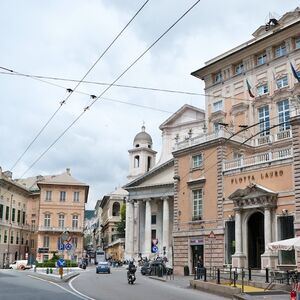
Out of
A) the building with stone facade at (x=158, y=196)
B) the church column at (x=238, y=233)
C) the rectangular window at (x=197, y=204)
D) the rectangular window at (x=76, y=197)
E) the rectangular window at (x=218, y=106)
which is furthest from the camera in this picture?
the rectangular window at (x=76, y=197)

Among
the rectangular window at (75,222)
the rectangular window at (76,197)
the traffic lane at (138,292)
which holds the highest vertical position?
the rectangular window at (76,197)

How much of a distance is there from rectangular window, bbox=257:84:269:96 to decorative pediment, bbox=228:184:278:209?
12088 millimetres

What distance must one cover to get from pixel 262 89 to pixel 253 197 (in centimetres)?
1332

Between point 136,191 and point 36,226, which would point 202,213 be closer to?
point 136,191

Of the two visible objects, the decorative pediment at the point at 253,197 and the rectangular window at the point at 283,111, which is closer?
the decorative pediment at the point at 253,197

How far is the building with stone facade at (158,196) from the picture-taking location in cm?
7412

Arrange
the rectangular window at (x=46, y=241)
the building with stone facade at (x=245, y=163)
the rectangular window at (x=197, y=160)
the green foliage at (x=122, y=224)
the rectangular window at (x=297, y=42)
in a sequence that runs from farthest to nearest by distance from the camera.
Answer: the green foliage at (x=122, y=224) < the rectangular window at (x=46, y=241) < the rectangular window at (x=197, y=160) < the rectangular window at (x=297, y=42) < the building with stone facade at (x=245, y=163)

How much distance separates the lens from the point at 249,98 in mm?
47562

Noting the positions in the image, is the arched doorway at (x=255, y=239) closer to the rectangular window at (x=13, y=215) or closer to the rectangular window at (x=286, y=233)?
the rectangular window at (x=286, y=233)

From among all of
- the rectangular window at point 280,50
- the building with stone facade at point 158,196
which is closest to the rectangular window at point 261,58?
the rectangular window at point 280,50

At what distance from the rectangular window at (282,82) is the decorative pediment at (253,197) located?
11.7 m

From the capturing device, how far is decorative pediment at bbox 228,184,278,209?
117ft

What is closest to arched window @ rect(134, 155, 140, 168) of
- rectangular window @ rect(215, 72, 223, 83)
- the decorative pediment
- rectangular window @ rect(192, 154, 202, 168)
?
rectangular window @ rect(215, 72, 223, 83)

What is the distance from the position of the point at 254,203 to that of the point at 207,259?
6754 mm
